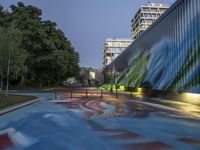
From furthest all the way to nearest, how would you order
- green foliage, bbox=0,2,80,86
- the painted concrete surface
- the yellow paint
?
green foliage, bbox=0,2,80,86
the yellow paint
the painted concrete surface

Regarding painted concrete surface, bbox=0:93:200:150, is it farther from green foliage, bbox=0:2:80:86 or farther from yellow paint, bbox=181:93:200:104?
green foliage, bbox=0:2:80:86

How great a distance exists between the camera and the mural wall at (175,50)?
795 inches

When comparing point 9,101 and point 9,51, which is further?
point 9,51

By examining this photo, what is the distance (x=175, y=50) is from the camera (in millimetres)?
24172

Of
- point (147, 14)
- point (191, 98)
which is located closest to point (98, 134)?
point (191, 98)

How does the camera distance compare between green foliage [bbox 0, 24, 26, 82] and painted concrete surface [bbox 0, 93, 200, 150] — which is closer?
painted concrete surface [bbox 0, 93, 200, 150]

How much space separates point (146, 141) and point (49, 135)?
3167 mm

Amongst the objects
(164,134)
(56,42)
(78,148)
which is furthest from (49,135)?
(56,42)

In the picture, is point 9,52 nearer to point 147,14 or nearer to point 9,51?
point 9,51

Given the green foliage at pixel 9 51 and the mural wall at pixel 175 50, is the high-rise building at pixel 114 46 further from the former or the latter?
the green foliage at pixel 9 51

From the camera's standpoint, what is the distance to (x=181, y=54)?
74.2ft

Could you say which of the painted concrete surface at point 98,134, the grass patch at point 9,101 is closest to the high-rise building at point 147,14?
the grass patch at point 9,101

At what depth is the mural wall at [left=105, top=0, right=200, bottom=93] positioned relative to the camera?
66.3 feet

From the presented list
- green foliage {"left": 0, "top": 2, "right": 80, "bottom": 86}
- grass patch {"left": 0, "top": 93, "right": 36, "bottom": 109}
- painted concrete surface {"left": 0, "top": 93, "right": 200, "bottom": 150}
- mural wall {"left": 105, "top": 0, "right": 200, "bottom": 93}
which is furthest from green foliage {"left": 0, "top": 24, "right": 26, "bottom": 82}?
green foliage {"left": 0, "top": 2, "right": 80, "bottom": 86}
